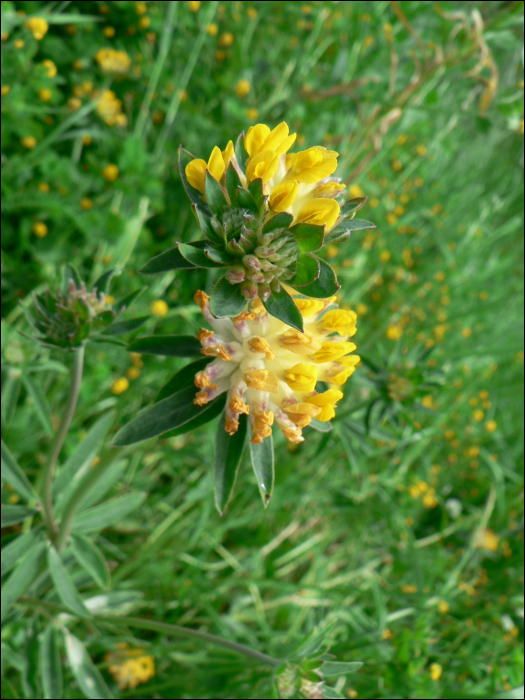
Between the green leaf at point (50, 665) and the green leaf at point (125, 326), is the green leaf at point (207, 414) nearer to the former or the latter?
the green leaf at point (125, 326)

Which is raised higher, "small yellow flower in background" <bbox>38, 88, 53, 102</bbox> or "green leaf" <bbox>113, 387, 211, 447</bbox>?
"green leaf" <bbox>113, 387, 211, 447</bbox>

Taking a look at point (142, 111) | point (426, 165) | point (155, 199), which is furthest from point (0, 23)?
point (426, 165)

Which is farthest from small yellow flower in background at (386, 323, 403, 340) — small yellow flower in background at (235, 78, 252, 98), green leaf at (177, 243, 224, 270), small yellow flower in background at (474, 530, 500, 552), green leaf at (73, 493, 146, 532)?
green leaf at (177, 243, 224, 270)

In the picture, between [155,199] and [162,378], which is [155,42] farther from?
[162,378]

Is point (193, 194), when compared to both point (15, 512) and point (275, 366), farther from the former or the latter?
point (15, 512)

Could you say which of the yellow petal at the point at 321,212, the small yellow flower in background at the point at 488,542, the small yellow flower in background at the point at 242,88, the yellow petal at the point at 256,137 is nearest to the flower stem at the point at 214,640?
the yellow petal at the point at 321,212

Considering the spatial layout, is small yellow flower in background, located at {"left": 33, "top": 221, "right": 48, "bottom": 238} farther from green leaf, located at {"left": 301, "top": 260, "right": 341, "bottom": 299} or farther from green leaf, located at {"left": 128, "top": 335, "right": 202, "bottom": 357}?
green leaf, located at {"left": 301, "top": 260, "right": 341, "bottom": 299}
